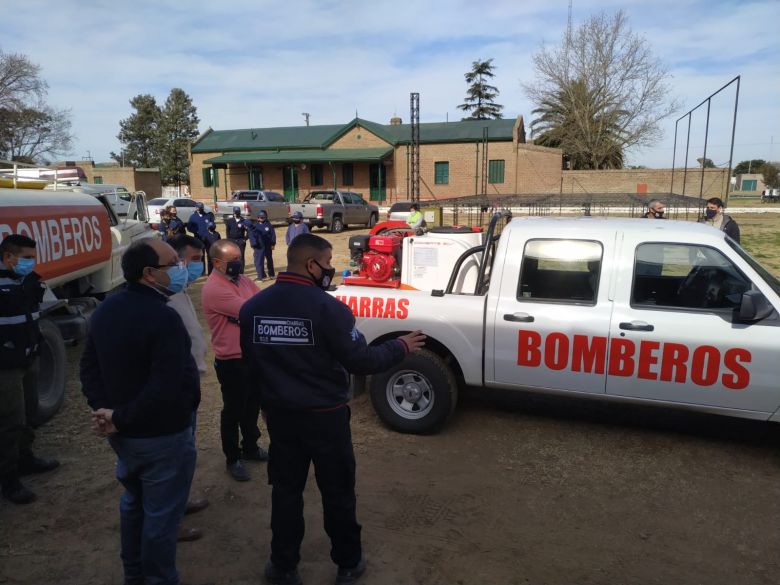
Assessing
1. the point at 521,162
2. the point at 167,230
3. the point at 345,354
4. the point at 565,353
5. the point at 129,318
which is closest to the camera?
the point at 129,318

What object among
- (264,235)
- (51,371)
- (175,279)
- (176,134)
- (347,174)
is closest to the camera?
(175,279)

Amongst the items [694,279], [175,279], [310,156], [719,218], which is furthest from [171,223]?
[310,156]

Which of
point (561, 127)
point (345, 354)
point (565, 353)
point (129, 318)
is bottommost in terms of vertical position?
point (565, 353)

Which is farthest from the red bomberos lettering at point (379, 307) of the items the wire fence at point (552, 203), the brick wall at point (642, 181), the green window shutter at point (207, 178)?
the green window shutter at point (207, 178)

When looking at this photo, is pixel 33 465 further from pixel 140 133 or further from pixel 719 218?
pixel 140 133

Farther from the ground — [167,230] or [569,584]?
[167,230]

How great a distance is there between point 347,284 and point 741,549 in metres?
3.63

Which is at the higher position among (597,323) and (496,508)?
(597,323)

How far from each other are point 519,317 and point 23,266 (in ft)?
11.5

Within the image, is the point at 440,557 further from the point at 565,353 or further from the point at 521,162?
the point at 521,162

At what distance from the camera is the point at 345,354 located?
8.74 ft

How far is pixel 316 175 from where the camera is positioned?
3903cm

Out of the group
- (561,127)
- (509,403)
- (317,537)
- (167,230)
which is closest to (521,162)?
(561,127)

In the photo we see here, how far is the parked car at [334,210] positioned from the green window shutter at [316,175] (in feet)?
43.3
